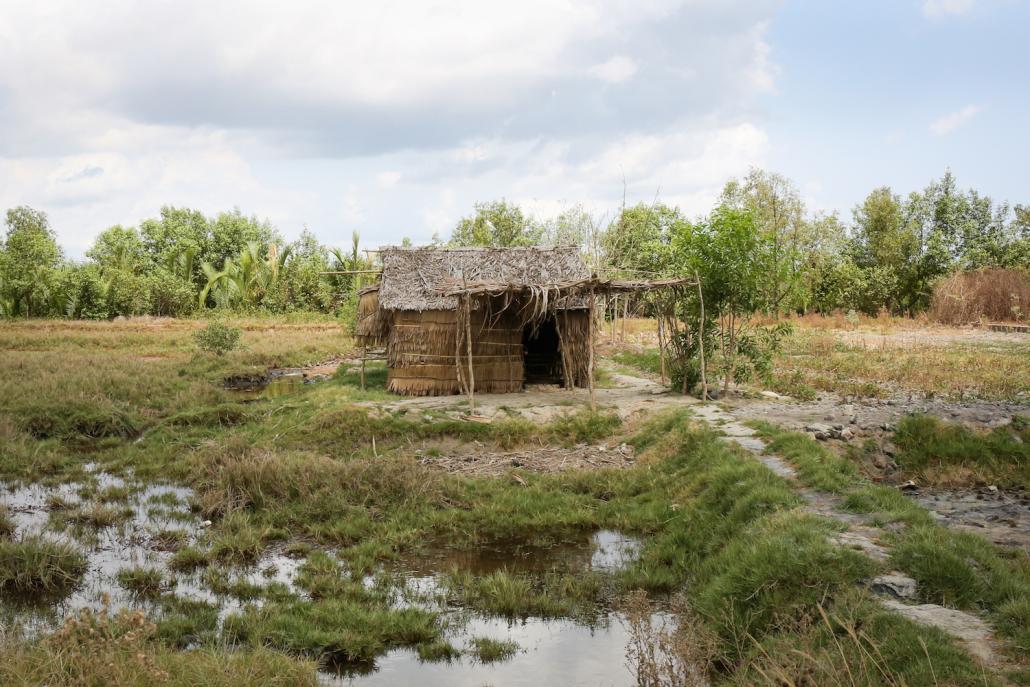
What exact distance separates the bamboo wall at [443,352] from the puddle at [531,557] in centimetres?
727

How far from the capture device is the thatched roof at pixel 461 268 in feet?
49.5

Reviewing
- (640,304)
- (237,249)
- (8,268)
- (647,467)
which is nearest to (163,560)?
(647,467)

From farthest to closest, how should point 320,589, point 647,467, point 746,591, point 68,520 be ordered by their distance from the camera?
1. point 647,467
2. point 68,520
3. point 320,589
4. point 746,591

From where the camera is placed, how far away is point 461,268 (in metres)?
15.9

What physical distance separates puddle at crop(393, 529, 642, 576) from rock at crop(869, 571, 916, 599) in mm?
2398

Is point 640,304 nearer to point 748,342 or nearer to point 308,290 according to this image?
point 748,342

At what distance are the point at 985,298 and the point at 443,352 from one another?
20156 mm

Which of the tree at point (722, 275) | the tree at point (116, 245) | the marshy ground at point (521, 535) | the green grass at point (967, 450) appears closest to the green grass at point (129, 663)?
the marshy ground at point (521, 535)

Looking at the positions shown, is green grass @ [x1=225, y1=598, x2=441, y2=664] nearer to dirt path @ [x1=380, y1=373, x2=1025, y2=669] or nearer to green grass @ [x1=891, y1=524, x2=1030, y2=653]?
dirt path @ [x1=380, y1=373, x2=1025, y2=669]

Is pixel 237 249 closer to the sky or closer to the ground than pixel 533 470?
closer to the sky

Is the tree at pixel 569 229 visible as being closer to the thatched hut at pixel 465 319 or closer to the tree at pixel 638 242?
the tree at pixel 638 242

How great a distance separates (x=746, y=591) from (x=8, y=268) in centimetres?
3459

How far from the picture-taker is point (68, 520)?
830cm

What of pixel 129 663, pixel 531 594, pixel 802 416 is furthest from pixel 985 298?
pixel 129 663
